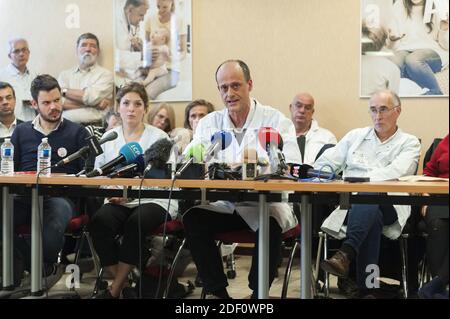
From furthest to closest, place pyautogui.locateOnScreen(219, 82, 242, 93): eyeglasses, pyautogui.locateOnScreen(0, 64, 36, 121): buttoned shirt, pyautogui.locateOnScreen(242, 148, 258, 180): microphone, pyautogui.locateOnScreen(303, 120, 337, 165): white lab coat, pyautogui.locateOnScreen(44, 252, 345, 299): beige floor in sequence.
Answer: pyautogui.locateOnScreen(0, 64, 36, 121): buttoned shirt < pyautogui.locateOnScreen(303, 120, 337, 165): white lab coat < pyautogui.locateOnScreen(44, 252, 345, 299): beige floor < pyautogui.locateOnScreen(219, 82, 242, 93): eyeglasses < pyautogui.locateOnScreen(242, 148, 258, 180): microphone

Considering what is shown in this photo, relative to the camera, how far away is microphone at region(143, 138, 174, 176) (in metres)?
2.51

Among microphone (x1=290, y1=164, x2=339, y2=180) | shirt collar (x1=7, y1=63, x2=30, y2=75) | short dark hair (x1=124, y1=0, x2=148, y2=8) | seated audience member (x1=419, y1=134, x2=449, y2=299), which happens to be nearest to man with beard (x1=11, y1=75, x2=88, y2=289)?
microphone (x1=290, y1=164, x2=339, y2=180)

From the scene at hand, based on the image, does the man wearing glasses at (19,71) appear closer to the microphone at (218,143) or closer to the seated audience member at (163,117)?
the seated audience member at (163,117)

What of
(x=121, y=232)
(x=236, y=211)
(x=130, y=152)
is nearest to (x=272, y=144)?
(x=236, y=211)

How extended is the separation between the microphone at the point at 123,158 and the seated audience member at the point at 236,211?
0.28m

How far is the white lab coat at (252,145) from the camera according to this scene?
2.55 meters

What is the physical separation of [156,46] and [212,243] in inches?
105

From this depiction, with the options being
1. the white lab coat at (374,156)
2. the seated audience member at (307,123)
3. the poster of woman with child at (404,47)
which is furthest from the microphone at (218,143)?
the poster of woman with child at (404,47)

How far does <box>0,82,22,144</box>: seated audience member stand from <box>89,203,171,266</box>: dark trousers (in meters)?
2.13

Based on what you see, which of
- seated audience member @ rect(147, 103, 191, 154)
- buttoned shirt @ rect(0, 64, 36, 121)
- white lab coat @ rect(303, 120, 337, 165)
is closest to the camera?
white lab coat @ rect(303, 120, 337, 165)

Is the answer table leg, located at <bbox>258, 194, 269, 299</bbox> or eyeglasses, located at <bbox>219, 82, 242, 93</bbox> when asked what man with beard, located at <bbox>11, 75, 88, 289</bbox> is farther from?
table leg, located at <bbox>258, 194, 269, 299</bbox>

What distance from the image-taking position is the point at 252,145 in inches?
102

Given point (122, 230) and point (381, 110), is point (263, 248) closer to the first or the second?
point (122, 230)
